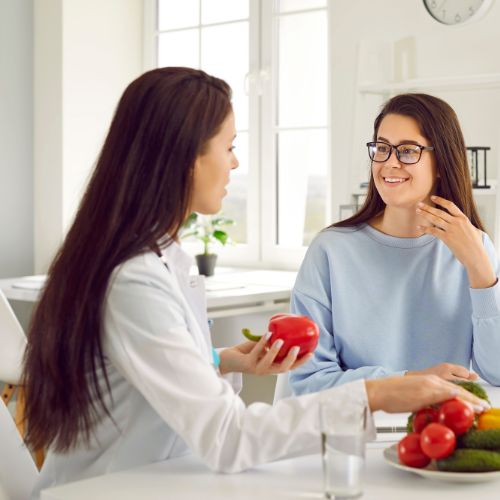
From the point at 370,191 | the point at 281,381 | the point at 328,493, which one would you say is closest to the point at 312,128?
the point at 370,191

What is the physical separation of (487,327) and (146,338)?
3.27ft

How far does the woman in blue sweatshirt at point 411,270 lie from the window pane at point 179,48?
2.60 metres

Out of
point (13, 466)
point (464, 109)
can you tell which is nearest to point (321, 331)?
point (13, 466)

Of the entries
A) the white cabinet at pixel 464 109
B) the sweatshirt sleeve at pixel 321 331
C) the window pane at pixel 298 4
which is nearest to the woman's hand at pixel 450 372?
the sweatshirt sleeve at pixel 321 331

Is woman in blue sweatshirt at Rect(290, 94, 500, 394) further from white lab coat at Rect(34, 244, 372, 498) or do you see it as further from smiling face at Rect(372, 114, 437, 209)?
white lab coat at Rect(34, 244, 372, 498)

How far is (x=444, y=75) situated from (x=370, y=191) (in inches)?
60.3

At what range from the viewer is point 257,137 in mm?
4453

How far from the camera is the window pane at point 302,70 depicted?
14.1ft

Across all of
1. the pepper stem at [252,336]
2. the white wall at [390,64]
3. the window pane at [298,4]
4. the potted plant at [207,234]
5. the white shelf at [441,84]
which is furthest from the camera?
the window pane at [298,4]

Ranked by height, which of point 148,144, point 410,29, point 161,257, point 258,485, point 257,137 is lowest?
point 258,485

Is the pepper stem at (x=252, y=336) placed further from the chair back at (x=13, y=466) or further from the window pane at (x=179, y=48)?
the window pane at (x=179, y=48)

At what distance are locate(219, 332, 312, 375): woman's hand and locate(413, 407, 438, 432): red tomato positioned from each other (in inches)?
11.1

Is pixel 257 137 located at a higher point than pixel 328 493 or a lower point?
higher

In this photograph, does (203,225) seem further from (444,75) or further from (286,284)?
(444,75)
